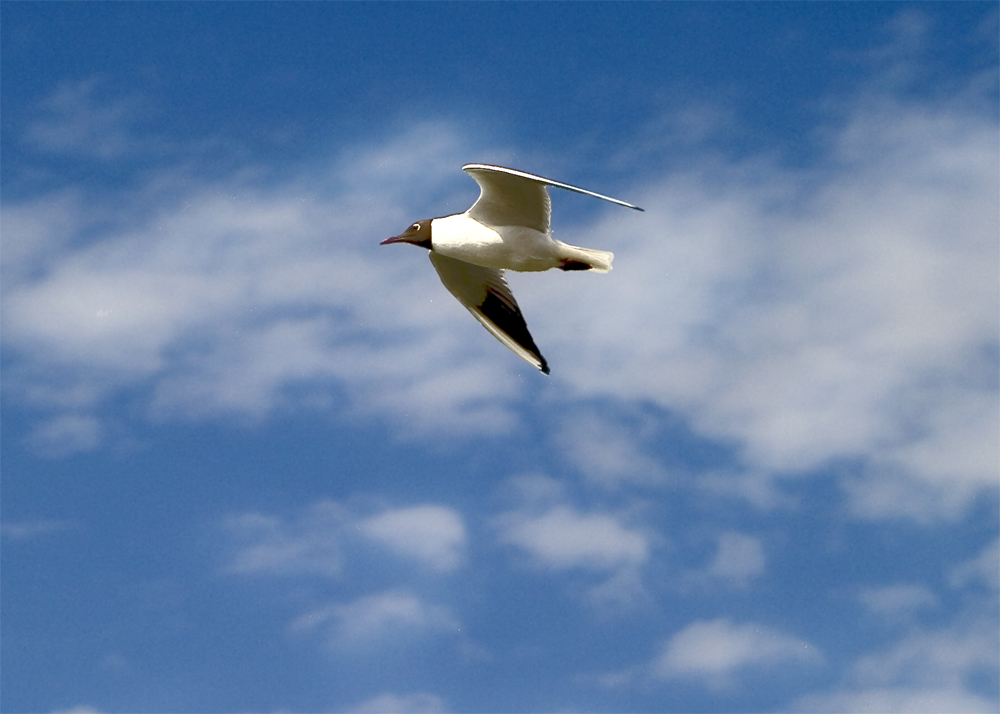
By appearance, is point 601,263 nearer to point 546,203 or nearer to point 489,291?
point 546,203

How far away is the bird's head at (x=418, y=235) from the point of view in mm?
16859

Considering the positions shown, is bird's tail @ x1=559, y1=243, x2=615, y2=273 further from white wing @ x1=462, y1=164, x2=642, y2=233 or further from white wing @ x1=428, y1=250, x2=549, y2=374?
white wing @ x1=428, y1=250, x2=549, y2=374

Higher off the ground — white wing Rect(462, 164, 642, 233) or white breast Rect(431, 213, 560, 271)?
white wing Rect(462, 164, 642, 233)

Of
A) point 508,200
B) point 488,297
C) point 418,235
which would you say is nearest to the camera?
point 508,200

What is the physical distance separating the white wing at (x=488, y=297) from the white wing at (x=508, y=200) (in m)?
1.77

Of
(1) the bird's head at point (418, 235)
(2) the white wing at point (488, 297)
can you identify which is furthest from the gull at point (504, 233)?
(2) the white wing at point (488, 297)

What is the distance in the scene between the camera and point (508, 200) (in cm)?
1570

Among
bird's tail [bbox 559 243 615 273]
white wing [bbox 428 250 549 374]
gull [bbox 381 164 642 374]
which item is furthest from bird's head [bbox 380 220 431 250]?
bird's tail [bbox 559 243 615 273]

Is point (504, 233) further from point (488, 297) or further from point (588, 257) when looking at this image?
point (488, 297)

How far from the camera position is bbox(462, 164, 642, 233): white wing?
50.2 ft

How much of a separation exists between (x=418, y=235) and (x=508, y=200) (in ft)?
6.04

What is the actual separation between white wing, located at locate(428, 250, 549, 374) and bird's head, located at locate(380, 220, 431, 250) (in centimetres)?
68

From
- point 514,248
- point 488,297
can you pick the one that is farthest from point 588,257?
point 488,297

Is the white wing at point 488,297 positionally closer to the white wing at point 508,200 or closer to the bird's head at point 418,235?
the bird's head at point 418,235
